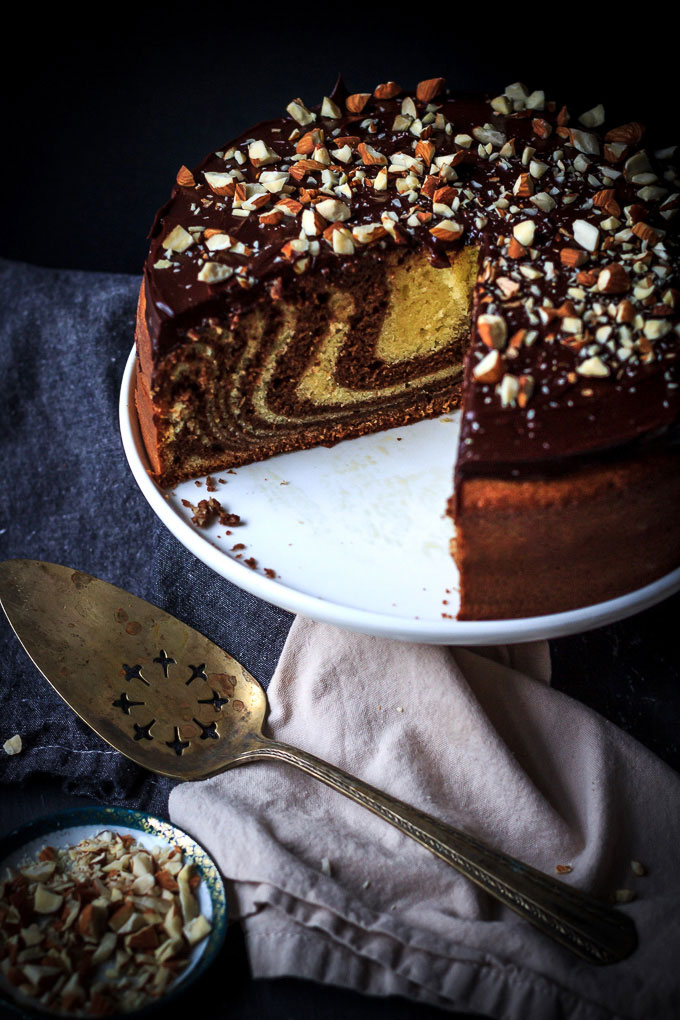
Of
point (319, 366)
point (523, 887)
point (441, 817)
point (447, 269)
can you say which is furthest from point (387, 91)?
point (523, 887)

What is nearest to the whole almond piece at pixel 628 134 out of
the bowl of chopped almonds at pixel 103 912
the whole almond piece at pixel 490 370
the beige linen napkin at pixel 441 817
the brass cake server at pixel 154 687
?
the whole almond piece at pixel 490 370

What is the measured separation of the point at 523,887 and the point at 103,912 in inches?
31.4

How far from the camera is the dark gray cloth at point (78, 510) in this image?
227 centimetres

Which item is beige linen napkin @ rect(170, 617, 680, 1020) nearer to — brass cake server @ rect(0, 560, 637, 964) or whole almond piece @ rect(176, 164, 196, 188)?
brass cake server @ rect(0, 560, 637, 964)

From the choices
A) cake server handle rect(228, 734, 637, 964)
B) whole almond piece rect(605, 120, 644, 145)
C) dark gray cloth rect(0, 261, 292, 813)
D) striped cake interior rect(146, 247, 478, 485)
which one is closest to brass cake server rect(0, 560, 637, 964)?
cake server handle rect(228, 734, 637, 964)

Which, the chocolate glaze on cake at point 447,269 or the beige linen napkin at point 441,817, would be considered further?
the chocolate glaze on cake at point 447,269

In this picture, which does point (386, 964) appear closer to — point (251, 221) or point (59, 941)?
point (59, 941)

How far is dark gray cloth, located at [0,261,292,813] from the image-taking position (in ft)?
7.43

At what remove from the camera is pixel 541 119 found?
2629 millimetres

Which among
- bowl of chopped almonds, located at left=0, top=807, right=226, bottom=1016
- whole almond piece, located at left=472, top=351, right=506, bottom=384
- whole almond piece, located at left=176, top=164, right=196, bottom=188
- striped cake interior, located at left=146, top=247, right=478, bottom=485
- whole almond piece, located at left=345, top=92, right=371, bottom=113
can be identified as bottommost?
bowl of chopped almonds, located at left=0, top=807, right=226, bottom=1016

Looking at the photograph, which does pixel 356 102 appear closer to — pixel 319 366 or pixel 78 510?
pixel 319 366

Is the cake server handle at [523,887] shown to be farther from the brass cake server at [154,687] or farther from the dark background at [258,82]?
the dark background at [258,82]

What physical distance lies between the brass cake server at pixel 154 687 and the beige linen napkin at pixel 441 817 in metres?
0.07

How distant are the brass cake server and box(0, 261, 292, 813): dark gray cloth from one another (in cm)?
11
